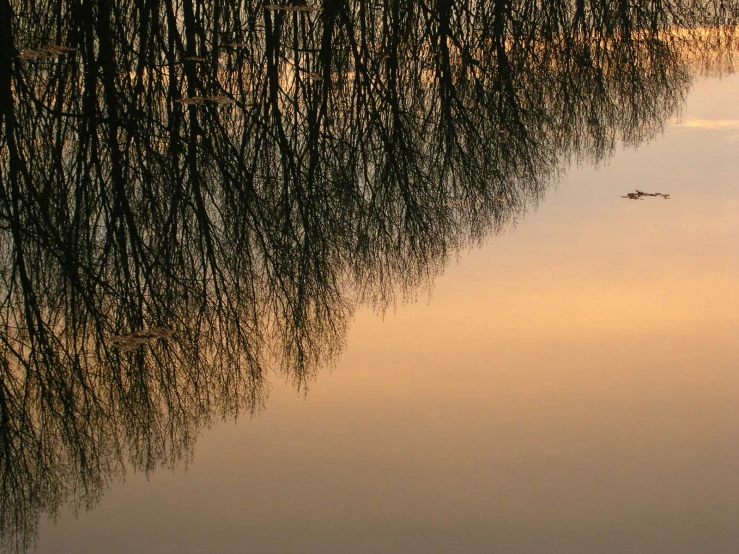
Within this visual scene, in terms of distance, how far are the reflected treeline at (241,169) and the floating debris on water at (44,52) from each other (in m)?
0.02

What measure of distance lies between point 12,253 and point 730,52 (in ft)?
20.7

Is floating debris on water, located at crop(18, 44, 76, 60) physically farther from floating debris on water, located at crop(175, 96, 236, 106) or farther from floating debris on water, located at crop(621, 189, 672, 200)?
floating debris on water, located at crop(621, 189, 672, 200)

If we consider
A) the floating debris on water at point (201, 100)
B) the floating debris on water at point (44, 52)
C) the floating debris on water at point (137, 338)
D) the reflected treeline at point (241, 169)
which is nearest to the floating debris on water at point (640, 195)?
the reflected treeline at point (241, 169)

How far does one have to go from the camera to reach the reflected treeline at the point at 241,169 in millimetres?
3988

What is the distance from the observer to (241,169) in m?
5.58

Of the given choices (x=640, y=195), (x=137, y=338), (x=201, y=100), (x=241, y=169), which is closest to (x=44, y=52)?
(x=201, y=100)

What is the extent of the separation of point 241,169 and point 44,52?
189 cm

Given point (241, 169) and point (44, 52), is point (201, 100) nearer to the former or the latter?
point (241, 169)

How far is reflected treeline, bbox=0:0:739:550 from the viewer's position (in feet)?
13.1

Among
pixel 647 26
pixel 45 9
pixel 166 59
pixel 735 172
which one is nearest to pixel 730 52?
pixel 647 26

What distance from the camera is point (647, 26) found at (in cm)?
816

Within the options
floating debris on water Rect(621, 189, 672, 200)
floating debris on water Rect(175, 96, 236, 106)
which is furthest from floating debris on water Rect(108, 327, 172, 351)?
floating debris on water Rect(621, 189, 672, 200)

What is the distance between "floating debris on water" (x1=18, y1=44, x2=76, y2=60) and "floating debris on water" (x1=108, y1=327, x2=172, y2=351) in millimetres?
2960

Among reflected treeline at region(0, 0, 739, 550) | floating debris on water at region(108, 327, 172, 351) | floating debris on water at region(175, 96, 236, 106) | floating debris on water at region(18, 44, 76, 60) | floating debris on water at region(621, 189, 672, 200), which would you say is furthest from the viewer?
floating debris on water at region(18, 44, 76, 60)
